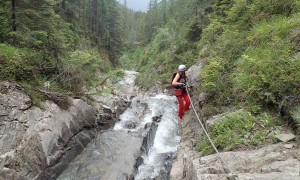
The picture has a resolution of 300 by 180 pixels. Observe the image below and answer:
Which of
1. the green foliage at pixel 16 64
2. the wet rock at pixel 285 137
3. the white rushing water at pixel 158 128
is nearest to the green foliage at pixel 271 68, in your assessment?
the wet rock at pixel 285 137

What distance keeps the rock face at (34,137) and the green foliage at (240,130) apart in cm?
652

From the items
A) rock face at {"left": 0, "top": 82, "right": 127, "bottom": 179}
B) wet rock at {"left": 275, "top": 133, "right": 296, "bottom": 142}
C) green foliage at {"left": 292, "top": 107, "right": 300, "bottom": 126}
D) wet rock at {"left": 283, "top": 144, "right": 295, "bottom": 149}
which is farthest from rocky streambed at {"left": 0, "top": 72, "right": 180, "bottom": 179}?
green foliage at {"left": 292, "top": 107, "right": 300, "bottom": 126}

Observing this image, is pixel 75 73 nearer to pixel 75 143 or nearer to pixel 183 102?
pixel 75 143

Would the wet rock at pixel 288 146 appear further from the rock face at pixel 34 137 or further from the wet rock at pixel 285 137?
the rock face at pixel 34 137

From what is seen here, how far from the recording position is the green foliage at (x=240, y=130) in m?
6.52

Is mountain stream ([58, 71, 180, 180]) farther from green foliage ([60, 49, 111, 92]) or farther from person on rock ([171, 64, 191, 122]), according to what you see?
green foliage ([60, 49, 111, 92])

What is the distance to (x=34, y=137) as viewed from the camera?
10133 mm

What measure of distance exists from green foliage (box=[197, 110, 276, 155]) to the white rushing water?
4.65m

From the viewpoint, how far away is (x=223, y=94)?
9.07 metres

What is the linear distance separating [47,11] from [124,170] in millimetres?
9420

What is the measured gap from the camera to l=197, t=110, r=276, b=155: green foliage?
6520 mm

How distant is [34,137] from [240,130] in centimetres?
784

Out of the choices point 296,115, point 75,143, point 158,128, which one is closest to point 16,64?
point 75,143

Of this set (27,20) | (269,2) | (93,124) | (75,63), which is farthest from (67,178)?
(269,2)
